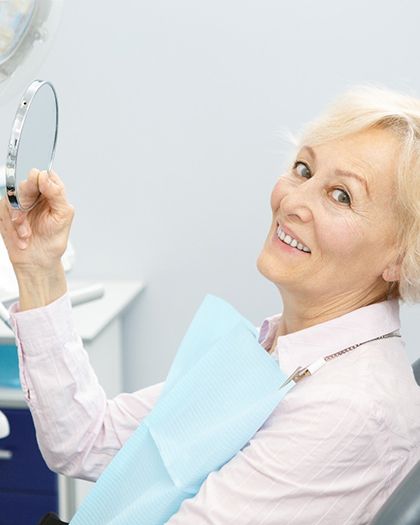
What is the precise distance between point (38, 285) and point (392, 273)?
44cm

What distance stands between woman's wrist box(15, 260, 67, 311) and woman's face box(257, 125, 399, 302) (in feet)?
0.84

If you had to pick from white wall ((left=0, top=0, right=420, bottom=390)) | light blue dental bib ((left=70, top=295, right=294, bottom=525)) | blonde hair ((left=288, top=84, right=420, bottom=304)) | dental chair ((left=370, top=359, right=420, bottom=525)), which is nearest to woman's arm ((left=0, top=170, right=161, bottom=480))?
light blue dental bib ((left=70, top=295, right=294, bottom=525))

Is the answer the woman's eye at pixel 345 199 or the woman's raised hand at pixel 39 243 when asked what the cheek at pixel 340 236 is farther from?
the woman's raised hand at pixel 39 243

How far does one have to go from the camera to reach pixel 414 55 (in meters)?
1.99

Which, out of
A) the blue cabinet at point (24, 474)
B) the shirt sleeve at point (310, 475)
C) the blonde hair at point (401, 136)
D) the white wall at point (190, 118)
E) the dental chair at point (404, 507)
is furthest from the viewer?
the white wall at point (190, 118)

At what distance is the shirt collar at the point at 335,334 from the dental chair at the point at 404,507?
0.79ft

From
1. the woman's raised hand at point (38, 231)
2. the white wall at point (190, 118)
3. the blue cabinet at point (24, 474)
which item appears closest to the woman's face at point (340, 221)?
the woman's raised hand at point (38, 231)

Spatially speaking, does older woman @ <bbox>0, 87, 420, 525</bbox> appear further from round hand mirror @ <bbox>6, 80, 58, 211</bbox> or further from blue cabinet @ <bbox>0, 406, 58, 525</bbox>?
blue cabinet @ <bbox>0, 406, 58, 525</bbox>

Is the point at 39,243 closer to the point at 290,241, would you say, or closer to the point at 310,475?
the point at 290,241

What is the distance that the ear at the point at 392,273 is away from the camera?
1.05 metres

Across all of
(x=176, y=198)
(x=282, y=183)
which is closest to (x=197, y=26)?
(x=176, y=198)

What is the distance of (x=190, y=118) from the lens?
2070 millimetres

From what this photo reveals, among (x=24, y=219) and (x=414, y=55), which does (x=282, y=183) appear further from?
(x=414, y=55)

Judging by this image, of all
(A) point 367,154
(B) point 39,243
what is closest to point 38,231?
(B) point 39,243
